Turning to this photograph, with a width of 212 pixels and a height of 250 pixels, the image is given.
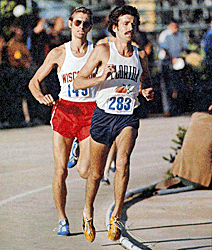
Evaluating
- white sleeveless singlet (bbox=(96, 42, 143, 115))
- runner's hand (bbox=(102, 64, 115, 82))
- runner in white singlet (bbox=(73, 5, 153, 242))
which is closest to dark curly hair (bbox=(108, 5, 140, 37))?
runner in white singlet (bbox=(73, 5, 153, 242))

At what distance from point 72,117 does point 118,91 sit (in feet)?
3.53

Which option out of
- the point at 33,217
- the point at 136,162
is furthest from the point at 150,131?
the point at 33,217

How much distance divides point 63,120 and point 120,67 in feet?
3.96

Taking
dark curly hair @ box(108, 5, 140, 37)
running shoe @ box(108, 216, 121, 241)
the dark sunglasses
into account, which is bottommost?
running shoe @ box(108, 216, 121, 241)

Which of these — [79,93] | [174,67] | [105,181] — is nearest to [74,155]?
[79,93]

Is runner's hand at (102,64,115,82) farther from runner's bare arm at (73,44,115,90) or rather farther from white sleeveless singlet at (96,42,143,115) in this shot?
white sleeveless singlet at (96,42,143,115)

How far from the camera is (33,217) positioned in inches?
354

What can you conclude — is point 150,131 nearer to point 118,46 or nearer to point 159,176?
point 159,176

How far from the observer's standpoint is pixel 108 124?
6.84m

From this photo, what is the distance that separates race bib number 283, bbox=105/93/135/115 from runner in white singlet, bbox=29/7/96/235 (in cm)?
65

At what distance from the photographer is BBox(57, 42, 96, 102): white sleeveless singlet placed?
7.25 meters

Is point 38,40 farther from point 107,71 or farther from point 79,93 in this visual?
point 107,71

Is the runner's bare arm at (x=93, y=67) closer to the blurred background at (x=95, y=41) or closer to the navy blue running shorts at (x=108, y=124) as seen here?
the navy blue running shorts at (x=108, y=124)

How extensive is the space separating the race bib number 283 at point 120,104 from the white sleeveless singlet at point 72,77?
25.7 inches
